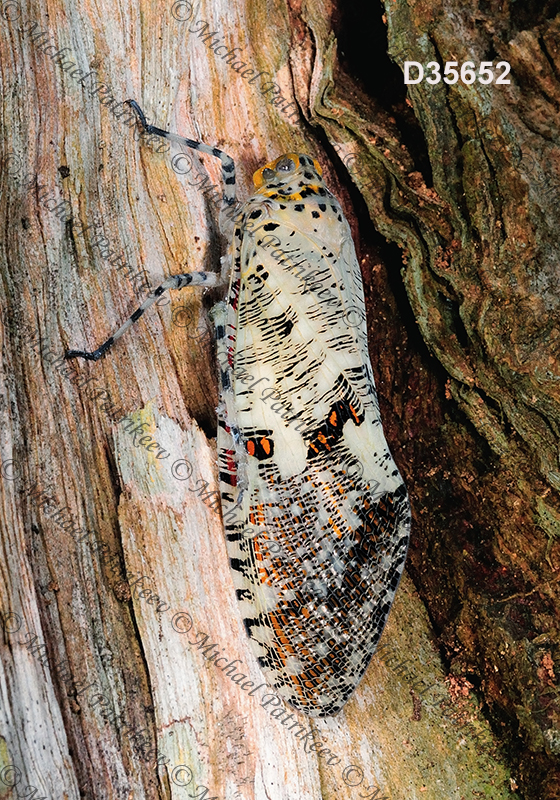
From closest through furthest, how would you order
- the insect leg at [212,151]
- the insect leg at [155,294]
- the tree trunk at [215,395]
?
the tree trunk at [215,395] < the insect leg at [155,294] < the insect leg at [212,151]

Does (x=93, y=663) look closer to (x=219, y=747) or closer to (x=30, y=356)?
(x=219, y=747)

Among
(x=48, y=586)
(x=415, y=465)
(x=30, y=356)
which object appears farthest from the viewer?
(x=415, y=465)

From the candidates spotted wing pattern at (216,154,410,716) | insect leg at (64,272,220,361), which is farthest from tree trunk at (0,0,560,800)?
spotted wing pattern at (216,154,410,716)

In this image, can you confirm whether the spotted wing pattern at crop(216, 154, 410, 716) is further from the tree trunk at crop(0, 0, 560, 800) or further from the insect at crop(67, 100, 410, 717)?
the tree trunk at crop(0, 0, 560, 800)

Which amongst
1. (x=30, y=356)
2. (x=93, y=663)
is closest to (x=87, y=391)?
(x=30, y=356)

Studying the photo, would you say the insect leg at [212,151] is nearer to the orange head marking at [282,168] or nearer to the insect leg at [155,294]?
the orange head marking at [282,168]

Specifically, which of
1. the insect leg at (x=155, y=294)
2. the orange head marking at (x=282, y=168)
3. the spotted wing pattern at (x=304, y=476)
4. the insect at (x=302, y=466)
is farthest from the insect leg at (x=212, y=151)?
the insect leg at (x=155, y=294)
